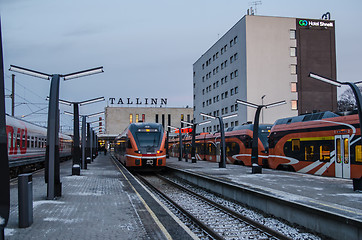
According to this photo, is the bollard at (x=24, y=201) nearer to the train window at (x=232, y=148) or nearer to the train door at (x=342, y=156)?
the train door at (x=342, y=156)

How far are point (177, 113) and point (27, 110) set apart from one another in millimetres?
65577

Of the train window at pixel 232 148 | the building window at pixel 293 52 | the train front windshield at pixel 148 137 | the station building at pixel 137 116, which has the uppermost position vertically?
the building window at pixel 293 52

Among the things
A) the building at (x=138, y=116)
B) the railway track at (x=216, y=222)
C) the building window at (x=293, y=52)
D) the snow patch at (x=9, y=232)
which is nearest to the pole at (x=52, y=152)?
the railway track at (x=216, y=222)

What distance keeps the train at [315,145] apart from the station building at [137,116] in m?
71.8

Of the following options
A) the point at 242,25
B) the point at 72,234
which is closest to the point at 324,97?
the point at 242,25

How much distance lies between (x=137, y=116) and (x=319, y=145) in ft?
269

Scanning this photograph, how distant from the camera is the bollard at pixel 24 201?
7.21m

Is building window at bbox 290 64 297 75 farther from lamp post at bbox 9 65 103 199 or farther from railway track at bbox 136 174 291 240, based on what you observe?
lamp post at bbox 9 65 103 199

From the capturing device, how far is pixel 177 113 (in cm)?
10138

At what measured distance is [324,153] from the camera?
17609 millimetres

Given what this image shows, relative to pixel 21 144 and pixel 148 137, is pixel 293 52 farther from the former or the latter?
pixel 21 144

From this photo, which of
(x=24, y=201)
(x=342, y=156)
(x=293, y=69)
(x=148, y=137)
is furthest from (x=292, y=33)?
(x=24, y=201)

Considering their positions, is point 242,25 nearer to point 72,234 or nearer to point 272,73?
point 272,73

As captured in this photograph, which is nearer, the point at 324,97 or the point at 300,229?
the point at 300,229
